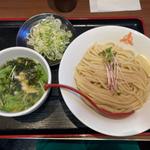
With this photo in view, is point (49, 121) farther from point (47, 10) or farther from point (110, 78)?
point (47, 10)

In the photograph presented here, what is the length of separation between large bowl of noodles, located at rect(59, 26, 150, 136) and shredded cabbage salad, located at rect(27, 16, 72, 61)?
0.30 ft

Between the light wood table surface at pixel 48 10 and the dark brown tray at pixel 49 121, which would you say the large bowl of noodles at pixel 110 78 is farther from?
the light wood table surface at pixel 48 10

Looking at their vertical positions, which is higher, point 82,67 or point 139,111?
point 82,67

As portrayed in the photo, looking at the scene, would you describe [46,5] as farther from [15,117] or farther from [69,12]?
[15,117]

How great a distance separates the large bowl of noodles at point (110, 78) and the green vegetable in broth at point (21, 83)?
0.10 metres

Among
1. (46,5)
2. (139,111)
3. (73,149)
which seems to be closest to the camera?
(139,111)

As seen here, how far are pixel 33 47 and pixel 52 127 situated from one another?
0.39 metres

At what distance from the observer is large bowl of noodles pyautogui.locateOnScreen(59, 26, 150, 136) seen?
1.14 m

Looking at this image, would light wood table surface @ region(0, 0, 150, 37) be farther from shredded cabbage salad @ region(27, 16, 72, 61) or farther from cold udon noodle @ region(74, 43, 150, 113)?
cold udon noodle @ region(74, 43, 150, 113)

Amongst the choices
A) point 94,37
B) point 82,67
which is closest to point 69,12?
point 94,37

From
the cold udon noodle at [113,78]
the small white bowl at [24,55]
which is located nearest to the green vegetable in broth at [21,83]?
the small white bowl at [24,55]

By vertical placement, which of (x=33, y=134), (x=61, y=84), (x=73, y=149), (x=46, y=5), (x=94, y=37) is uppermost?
(x=46, y=5)

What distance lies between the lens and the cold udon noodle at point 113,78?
1.18 m

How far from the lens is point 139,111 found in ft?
3.86
